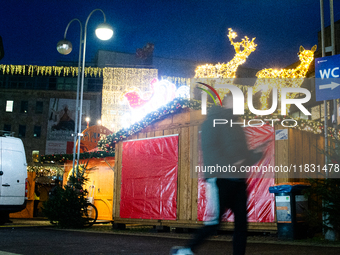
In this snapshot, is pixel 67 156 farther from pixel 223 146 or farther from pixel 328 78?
pixel 223 146

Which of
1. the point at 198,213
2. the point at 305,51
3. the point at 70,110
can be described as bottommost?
the point at 198,213

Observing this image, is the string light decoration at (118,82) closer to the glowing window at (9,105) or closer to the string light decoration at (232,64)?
the glowing window at (9,105)

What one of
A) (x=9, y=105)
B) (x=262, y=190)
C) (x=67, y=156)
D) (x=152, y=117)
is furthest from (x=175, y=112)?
(x=9, y=105)

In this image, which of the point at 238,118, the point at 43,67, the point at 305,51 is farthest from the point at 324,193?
the point at 43,67

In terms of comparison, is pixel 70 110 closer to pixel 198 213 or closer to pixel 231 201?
pixel 198 213

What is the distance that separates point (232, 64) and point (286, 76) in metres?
2.47

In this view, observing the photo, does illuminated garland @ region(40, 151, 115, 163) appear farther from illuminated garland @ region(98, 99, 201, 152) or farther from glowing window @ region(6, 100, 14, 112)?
glowing window @ region(6, 100, 14, 112)

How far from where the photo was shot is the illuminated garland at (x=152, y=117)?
468 inches

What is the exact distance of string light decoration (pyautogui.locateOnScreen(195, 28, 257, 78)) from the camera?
17422mm

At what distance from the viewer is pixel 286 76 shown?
56.1ft

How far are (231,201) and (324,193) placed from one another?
17.8 ft

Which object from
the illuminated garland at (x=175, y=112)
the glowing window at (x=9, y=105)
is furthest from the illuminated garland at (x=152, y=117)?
the glowing window at (x=9, y=105)

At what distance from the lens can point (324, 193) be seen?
351 inches

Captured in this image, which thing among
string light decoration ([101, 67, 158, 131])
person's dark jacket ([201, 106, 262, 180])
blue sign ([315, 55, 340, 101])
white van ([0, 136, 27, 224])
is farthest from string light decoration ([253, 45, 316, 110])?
string light decoration ([101, 67, 158, 131])
